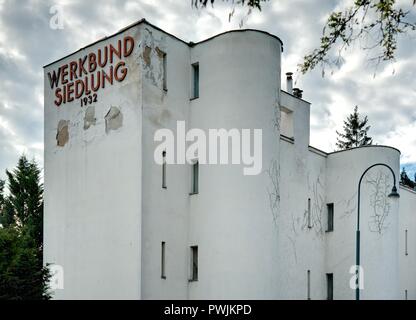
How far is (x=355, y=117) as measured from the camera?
7419 cm

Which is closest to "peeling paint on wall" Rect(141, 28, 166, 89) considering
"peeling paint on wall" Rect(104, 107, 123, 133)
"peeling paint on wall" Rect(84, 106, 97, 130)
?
"peeling paint on wall" Rect(104, 107, 123, 133)

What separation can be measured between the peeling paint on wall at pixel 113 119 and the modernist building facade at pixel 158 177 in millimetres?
64

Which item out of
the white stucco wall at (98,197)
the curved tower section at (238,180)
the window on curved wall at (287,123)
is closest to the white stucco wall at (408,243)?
the window on curved wall at (287,123)

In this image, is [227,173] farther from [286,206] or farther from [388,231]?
[388,231]

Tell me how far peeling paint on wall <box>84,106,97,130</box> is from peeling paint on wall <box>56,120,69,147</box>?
1254mm

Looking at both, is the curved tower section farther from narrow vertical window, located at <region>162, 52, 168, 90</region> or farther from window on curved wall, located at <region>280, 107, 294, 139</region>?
window on curved wall, located at <region>280, 107, 294, 139</region>

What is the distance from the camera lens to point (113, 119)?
983 inches

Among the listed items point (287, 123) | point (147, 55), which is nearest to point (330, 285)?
point (287, 123)

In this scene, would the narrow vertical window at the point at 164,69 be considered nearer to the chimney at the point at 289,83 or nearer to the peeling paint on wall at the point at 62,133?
the peeling paint on wall at the point at 62,133
